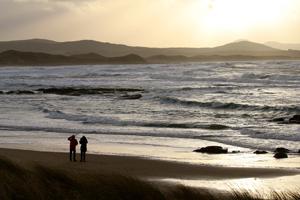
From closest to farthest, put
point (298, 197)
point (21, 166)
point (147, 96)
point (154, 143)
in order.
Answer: point (298, 197) < point (21, 166) < point (154, 143) < point (147, 96)

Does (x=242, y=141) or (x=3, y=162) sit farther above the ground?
(x=3, y=162)

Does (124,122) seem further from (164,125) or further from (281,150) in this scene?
(281,150)

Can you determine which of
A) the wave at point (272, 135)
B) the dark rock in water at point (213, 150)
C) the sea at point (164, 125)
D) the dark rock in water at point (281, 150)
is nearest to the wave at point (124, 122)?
the sea at point (164, 125)

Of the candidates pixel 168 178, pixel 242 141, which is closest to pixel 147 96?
pixel 242 141

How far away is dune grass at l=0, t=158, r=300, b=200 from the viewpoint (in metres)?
8.78

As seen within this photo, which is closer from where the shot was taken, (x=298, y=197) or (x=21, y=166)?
(x=298, y=197)

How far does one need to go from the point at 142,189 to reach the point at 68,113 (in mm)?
27982

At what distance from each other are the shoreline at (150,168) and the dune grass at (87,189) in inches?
217

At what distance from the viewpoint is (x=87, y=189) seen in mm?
9344

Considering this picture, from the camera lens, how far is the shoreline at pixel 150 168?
53.9 feet

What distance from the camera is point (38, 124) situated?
30.5 m

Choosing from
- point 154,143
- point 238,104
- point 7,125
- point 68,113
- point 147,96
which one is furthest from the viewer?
point 147,96

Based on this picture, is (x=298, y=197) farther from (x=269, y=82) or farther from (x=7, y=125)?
(x=269, y=82)

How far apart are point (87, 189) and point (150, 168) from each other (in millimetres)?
8399
